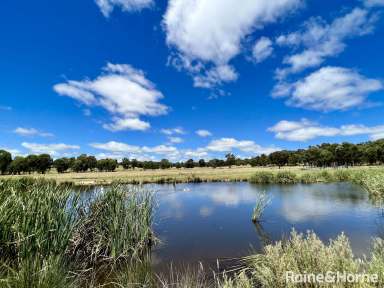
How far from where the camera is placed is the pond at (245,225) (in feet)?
41.8

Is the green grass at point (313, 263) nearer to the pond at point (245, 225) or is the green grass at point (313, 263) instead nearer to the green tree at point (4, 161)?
the pond at point (245, 225)

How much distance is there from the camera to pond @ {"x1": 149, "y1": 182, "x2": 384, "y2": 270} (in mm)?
12727

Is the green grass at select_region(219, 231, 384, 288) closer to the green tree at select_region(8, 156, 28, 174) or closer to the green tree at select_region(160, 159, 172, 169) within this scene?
the green tree at select_region(8, 156, 28, 174)

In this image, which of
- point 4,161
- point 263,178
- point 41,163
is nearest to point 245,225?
point 263,178

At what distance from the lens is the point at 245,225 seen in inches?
707

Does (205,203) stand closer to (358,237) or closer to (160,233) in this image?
(160,233)

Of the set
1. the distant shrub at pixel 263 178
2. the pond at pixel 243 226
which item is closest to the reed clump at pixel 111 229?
the pond at pixel 243 226

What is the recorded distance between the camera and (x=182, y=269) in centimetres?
1053

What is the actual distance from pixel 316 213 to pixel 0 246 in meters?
19.8

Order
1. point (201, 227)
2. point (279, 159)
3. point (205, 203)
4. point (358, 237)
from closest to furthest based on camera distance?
point (358, 237)
point (201, 227)
point (205, 203)
point (279, 159)

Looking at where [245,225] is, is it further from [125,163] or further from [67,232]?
[125,163]

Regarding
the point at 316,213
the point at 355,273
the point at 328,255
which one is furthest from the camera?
the point at 316,213

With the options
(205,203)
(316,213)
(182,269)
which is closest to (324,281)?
(182,269)
